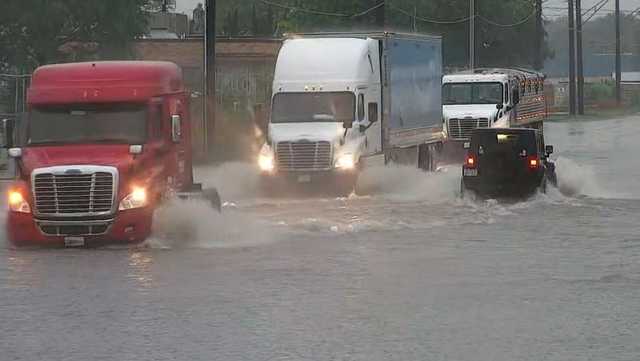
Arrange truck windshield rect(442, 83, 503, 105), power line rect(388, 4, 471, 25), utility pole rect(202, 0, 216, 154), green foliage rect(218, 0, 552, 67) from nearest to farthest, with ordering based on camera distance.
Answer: utility pole rect(202, 0, 216, 154) < truck windshield rect(442, 83, 503, 105) < green foliage rect(218, 0, 552, 67) < power line rect(388, 4, 471, 25)

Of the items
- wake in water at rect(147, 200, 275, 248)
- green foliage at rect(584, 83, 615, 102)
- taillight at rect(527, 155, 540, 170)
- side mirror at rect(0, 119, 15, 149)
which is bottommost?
wake in water at rect(147, 200, 275, 248)

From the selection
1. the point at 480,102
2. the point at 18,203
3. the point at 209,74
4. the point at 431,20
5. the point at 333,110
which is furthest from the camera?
the point at 431,20

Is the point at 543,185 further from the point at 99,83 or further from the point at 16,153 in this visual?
the point at 16,153

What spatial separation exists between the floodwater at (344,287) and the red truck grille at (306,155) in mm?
2573

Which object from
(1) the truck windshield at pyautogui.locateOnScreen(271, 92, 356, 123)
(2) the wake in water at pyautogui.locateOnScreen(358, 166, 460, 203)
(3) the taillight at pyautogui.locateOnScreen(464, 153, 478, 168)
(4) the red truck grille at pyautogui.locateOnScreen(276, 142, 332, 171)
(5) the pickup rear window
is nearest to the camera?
(5) the pickup rear window

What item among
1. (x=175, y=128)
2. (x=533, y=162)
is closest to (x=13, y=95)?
(x=533, y=162)

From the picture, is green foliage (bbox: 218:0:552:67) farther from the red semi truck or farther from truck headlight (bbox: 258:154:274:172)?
the red semi truck

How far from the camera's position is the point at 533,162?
27078 mm

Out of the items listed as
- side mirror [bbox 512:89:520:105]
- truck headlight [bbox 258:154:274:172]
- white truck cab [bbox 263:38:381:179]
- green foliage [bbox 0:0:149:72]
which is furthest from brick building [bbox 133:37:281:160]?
side mirror [bbox 512:89:520:105]

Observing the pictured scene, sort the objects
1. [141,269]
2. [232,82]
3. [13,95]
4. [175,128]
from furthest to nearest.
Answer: [232,82], [13,95], [175,128], [141,269]

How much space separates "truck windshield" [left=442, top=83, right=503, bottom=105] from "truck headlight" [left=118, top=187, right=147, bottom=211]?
26571mm

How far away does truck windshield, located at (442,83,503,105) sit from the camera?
44.4 meters

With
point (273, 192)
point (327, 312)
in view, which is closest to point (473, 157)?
point (273, 192)

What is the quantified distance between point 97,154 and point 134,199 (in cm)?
90
